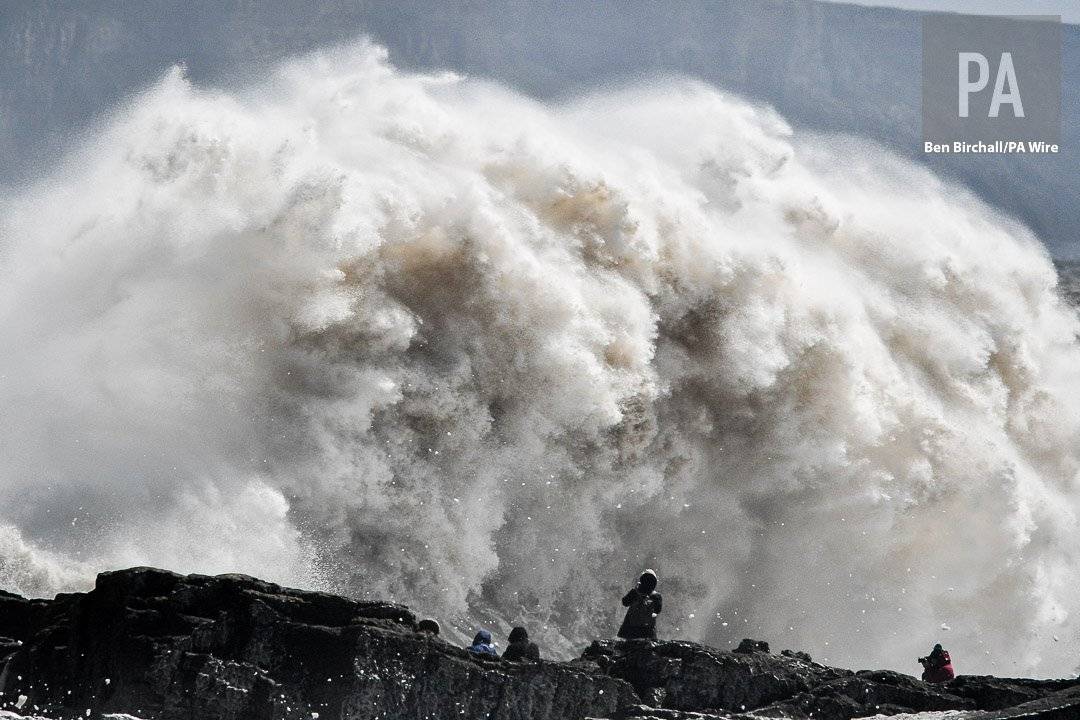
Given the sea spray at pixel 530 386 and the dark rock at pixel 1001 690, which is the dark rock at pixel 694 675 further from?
the sea spray at pixel 530 386

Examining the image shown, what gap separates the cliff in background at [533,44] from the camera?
116 m

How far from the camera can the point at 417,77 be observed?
39250 millimetres

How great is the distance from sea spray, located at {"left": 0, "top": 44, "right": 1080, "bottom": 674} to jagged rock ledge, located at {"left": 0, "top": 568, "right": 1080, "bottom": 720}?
30.6ft

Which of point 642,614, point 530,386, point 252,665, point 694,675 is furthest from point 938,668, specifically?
point 530,386

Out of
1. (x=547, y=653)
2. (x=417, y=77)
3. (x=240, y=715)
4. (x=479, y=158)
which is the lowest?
(x=240, y=715)

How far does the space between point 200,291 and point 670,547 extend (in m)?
12.4

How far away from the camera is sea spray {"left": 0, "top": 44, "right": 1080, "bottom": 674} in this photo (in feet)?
104

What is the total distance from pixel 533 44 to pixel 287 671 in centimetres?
10732

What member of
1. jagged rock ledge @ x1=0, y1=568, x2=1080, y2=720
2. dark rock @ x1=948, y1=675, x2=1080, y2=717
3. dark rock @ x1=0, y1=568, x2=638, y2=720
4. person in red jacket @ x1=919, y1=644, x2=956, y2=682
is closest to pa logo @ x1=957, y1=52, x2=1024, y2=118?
person in red jacket @ x1=919, y1=644, x2=956, y2=682

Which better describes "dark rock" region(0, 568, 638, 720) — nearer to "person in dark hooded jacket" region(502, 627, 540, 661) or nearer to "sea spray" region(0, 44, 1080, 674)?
"person in dark hooded jacket" region(502, 627, 540, 661)

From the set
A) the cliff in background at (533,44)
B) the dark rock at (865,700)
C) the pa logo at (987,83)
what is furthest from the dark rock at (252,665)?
the cliff in background at (533,44)

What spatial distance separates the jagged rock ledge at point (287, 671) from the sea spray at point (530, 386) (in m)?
9.33

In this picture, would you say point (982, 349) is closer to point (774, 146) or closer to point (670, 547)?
point (774, 146)

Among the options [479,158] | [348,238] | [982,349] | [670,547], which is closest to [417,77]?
[479,158]
